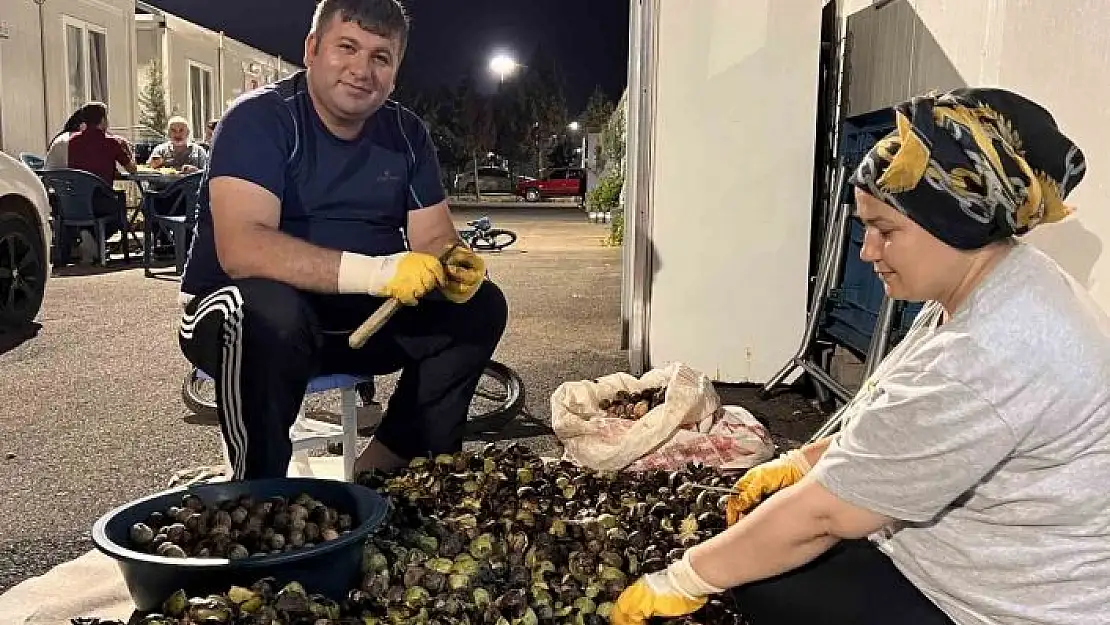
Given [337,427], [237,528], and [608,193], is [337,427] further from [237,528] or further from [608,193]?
[608,193]

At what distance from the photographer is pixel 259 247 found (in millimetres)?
2795

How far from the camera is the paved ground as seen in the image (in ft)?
11.2

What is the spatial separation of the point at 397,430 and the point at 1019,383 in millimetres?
2154

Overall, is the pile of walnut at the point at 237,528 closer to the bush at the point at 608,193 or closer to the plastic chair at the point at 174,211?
the plastic chair at the point at 174,211

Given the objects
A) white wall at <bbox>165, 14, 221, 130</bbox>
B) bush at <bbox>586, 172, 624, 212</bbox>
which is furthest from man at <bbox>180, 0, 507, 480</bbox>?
white wall at <bbox>165, 14, 221, 130</bbox>

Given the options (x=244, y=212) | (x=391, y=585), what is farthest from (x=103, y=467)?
(x=391, y=585)

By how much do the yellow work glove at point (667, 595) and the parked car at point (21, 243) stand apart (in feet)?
18.3

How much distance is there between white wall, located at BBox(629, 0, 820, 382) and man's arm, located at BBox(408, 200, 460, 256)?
1992mm

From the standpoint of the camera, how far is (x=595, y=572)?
102 inches

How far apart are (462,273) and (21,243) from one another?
469 centimetres

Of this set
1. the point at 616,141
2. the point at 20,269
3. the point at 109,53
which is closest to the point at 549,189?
the point at 109,53

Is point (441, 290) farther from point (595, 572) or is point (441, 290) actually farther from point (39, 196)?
point (39, 196)

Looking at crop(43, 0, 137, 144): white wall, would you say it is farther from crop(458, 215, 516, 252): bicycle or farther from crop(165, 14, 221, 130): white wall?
crop(458, 215, 516, 252): bicycle

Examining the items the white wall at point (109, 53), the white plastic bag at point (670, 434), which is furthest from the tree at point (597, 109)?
the white plastic bag at point (670, 434)
